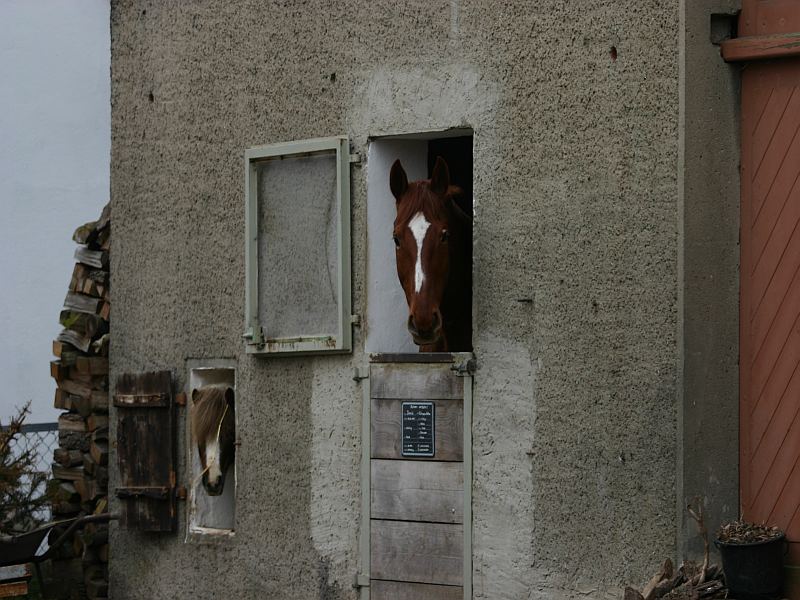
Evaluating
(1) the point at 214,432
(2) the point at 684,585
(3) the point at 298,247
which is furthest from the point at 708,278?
(1) the point at 214,432

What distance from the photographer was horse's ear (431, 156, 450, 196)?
24.6 feet

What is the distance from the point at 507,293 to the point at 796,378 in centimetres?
157

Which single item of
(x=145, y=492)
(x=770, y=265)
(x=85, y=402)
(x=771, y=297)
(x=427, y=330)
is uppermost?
(x=770, y=265)

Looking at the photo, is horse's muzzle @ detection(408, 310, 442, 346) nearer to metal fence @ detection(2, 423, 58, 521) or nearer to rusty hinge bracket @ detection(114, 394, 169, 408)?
rusty hinge bracket @ detection(114, 394, 169, 408)

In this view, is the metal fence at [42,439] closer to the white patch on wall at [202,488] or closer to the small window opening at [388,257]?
the white patch on wall at [202,488]

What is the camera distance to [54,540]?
9195mm

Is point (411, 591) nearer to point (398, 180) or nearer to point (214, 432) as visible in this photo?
point (214, 432)

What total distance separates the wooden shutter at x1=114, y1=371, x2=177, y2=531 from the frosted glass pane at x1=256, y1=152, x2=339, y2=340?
1.02 meters

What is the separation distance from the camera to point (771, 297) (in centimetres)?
668

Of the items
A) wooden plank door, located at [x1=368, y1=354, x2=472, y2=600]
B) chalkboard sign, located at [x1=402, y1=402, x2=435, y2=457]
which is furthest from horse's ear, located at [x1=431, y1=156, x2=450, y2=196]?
chalkboard sign, located at [x1=402, y1=402, x2=435, y2=457]

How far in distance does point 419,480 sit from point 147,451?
2.24 meters

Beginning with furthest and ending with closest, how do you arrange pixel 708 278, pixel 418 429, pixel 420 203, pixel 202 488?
pixel 202 488
pixel 418 429
pixel 420 203
pixel 708 278

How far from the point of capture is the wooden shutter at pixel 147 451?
28.4 feet

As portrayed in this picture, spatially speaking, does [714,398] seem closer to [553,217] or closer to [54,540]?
[553,217]
